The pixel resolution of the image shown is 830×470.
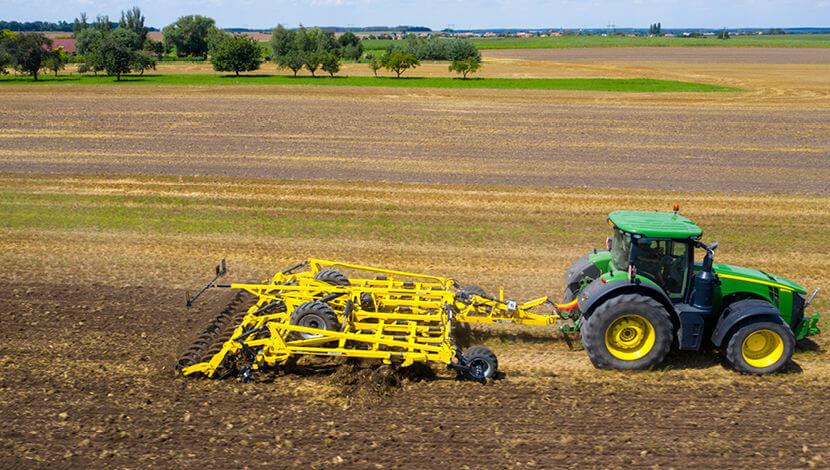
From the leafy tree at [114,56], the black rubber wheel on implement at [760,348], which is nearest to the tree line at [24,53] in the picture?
the leafy tree at [114,56]

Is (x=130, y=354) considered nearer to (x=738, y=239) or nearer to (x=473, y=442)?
(x=473, y=442)

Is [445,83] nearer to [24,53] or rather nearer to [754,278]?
[24,53]

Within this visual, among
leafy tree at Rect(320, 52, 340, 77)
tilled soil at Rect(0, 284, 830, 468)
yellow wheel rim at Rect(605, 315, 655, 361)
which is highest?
leafy tree at Rect(320, 52, 340, 77)

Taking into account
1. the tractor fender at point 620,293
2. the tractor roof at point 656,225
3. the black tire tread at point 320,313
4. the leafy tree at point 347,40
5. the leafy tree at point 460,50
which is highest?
the leafy tree at point 347,40

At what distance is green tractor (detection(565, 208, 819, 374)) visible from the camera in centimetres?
929

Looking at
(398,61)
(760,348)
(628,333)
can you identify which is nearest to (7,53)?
(398,61)

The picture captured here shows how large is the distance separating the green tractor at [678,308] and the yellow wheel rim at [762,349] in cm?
1

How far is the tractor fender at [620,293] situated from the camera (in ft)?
30.7

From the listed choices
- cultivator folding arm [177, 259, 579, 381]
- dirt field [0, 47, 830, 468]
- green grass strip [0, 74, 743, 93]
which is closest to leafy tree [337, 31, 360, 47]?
green grass strip [0, 74, 743, 93]

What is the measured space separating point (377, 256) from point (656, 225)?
20.9 feet

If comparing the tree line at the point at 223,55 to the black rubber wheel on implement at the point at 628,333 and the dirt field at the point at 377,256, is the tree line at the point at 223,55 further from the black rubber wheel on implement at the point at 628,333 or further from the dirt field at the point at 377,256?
the black rubber wheel on implement at the point at 628,333

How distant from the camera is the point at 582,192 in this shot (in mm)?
20641

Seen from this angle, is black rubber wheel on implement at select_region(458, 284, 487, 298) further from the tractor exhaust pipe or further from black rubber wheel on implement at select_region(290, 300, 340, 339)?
the tractor exhaust pipe

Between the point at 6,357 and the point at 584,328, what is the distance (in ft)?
24.9
